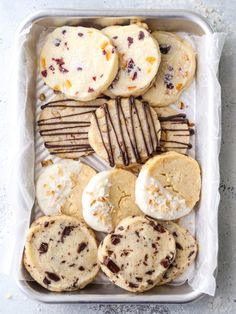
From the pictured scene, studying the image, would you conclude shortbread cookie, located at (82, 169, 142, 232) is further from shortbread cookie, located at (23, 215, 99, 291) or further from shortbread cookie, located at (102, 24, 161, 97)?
shortbread cookie, located at (102, 24, 161, 97)

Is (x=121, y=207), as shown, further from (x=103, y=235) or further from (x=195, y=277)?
(x=195, y=277)

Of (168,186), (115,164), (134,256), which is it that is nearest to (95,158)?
(115,164)

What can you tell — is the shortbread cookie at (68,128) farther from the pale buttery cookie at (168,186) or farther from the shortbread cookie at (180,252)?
the shortbread cookie at (180,252)

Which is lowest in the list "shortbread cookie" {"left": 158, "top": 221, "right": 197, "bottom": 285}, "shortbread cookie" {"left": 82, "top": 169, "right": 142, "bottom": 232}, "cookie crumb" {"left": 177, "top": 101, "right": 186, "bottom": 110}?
"shortbread cookie" {"left": 158, "top": 221, "right": 197, "bottom": 285}

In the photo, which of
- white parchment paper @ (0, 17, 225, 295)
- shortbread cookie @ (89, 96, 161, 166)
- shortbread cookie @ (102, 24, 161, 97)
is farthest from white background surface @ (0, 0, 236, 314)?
shortbread cookie @ (89, 96, 161, 166)

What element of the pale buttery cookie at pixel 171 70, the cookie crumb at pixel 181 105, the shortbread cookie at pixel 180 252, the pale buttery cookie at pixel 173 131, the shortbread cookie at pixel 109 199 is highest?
the pale buttery cookie at pixel 171 70

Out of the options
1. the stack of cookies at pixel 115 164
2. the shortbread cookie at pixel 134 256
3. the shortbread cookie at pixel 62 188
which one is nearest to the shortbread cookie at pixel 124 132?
the stack of cookies at pixel 115 164
